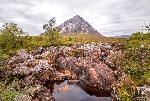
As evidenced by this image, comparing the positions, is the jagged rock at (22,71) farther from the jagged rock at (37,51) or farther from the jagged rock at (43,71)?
the jagged rock at (37,51)

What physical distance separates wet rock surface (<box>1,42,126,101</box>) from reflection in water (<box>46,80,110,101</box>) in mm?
787

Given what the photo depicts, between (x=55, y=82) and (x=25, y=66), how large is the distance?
20.2 ft

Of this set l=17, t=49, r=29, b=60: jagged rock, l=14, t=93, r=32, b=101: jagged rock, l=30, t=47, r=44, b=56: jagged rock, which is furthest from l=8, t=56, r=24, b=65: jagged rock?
l=14, t=93, r=32, b=101: jagged rock

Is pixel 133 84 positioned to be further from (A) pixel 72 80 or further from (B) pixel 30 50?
(B) pixel 30 50

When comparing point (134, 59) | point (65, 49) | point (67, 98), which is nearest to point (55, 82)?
point (67, 98)

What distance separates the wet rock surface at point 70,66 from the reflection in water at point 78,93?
79 cm

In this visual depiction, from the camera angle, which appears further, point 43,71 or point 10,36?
point 10,36

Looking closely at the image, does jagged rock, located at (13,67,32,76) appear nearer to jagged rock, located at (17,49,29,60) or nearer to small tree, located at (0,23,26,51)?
jagged rock, located at (17,49,29,60)

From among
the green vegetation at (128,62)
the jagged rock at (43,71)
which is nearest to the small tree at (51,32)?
the green vegetation at (128,62)

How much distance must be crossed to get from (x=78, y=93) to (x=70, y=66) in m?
6.04

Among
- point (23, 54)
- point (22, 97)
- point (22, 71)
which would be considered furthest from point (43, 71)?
point (23, 54)

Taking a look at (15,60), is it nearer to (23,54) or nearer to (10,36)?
(23,54)

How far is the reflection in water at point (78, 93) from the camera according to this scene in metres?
23.6

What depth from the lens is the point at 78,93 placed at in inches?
976
